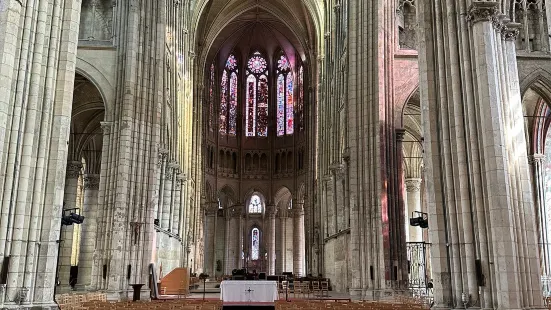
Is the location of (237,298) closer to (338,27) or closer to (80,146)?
(80,146)

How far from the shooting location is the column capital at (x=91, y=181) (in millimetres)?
33781

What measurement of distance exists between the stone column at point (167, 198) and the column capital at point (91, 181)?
164 inches

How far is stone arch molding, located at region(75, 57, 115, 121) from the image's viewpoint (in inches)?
1004

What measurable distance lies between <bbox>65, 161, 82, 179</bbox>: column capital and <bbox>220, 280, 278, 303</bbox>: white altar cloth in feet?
49.2

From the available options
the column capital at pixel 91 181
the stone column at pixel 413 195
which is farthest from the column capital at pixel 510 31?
the column capital at pixel 91 181

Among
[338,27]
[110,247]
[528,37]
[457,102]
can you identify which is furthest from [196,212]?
[457,102]

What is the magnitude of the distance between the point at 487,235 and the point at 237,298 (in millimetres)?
11690

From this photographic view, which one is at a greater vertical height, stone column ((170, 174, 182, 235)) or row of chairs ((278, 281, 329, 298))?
stone column ((170, 174, 182, 235))

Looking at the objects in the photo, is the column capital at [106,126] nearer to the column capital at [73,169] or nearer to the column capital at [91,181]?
the column capital at [73,169]

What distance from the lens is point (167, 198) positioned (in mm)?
34125

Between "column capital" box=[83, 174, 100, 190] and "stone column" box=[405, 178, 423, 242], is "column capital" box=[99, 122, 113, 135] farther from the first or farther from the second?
"stone column" box=[405, 178, 423, 242]

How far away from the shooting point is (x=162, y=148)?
100 feet

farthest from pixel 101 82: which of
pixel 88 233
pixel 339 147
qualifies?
pixel 339 147

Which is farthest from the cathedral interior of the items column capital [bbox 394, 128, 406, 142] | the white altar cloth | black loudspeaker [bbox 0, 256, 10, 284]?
the white altar cloth
